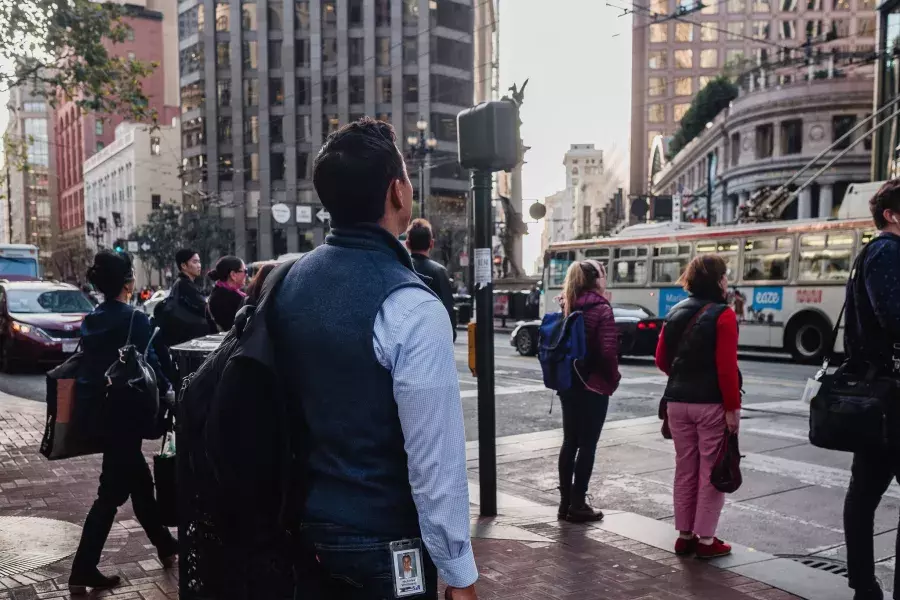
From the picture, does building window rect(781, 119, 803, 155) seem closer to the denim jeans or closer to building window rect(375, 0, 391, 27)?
building window rect(375, 0, 391, 27)

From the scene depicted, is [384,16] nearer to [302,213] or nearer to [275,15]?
[275,15]

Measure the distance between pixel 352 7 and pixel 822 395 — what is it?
65965 mm

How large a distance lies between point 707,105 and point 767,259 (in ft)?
156

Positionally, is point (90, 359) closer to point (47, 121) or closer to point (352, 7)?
point (352, 7)

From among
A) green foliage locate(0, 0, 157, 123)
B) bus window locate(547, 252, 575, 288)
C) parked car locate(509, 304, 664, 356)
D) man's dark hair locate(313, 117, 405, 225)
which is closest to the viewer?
man's dark hair locate(313, 117, 405, 225)

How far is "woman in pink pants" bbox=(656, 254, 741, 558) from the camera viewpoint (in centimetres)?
449

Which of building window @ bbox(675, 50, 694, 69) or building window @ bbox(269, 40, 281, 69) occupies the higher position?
building window @ bbox(675, 50, 694, 69)

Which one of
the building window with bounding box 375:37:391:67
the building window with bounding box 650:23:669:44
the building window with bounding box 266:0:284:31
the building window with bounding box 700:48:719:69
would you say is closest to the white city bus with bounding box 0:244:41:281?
the building window with bounding box 375:37:391:67

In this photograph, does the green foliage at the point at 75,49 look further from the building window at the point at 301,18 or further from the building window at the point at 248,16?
the building window at the point at 248,16

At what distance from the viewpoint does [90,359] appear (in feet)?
13.8

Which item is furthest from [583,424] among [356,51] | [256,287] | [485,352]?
[356,51]

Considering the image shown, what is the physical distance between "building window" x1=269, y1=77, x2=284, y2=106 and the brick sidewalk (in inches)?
2432

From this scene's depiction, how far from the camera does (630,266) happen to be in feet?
69.1

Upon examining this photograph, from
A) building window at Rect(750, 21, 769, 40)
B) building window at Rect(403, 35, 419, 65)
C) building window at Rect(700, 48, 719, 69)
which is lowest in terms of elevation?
building window at Rect(403, 35, 419, 65)
